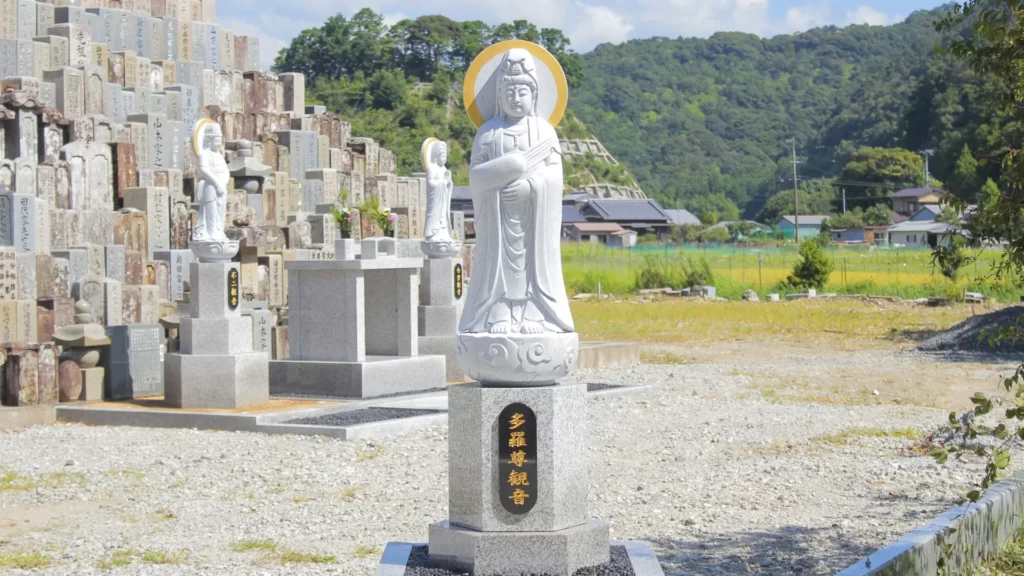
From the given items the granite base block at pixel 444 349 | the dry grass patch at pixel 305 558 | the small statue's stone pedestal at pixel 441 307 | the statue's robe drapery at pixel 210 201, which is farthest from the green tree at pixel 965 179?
the dry grass patch at pixel 305 558

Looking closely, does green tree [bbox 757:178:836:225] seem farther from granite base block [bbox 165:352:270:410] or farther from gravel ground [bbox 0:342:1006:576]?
granite base block [bbox 165:352:270:410]

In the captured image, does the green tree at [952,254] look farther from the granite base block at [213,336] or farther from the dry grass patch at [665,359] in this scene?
the dry grass patch at [665,359]

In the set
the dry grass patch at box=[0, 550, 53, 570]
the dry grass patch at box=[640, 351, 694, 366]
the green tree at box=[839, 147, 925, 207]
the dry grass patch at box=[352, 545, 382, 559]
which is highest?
the green tree at box=[839, 147, 925, 207]

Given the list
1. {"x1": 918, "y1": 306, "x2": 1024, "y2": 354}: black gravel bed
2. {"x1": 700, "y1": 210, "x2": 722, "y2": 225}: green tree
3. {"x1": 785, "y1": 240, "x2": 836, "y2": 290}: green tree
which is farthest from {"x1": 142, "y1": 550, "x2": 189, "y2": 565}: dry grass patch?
{"x1": 700, "y1": 210, "x2": 722, "y2": 225}: green tree

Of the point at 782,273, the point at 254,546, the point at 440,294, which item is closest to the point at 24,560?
the point at 254,546

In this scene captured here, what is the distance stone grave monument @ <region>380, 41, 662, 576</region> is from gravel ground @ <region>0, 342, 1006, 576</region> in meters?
1.23

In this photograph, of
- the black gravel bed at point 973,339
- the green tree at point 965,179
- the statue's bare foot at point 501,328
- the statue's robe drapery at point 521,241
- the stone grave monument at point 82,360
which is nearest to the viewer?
the statue's bare foot at point 501,328

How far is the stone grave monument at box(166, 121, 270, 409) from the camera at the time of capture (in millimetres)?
15508

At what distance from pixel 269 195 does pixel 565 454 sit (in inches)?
746

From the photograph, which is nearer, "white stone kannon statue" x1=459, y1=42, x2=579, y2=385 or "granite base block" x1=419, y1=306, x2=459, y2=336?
"white stone kannon statue" x1=459, y1=42, x2=579, y2=385

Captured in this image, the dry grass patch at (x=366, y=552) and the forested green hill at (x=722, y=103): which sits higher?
the forested green hill at (x=722, y=103)

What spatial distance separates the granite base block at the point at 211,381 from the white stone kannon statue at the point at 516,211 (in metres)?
8.14

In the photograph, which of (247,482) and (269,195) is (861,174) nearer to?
(269,195)

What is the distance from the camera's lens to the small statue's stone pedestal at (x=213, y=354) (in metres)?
15.5
